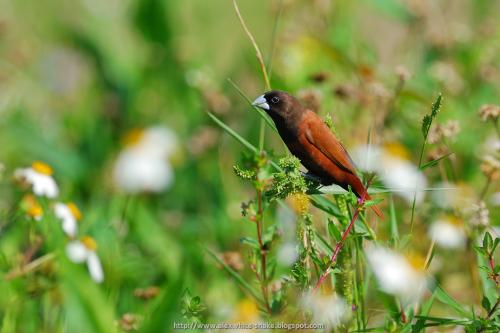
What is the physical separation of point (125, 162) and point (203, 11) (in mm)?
1568

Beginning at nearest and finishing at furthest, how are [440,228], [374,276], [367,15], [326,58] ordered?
[374,276], [440,228], [326,58], [367,15]

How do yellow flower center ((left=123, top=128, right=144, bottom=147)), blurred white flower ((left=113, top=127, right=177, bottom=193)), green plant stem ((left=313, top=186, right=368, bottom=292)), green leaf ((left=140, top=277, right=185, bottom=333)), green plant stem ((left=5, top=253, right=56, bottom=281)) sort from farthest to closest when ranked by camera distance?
yellow flower center ((left=123, top=128, right=144, bottom=147))
blurred white flower ((left=113, top=127, right=177, bottom=193))
green plant stem ((left=5, top=253, right=56, bottom=281))
green plant stem ((left=313, top=186, right=368, bottom=292))
green leaf ((left=140, top=277, right=185, bottom=333))

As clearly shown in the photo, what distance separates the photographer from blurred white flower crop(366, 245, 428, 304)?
1.77m

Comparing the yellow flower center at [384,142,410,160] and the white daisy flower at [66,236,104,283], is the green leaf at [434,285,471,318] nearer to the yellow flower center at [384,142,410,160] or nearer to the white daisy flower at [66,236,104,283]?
the white daisy flower at [66,236,104,283]

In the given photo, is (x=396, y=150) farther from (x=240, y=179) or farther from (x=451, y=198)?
(x=451, y=198)

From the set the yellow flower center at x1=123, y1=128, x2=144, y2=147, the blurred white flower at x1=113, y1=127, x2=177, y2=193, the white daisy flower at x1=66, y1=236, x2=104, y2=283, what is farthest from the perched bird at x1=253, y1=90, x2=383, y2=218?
the yellow flower center at x1=123, y1=128, x2=144, y2=147

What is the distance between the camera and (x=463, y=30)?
12.4ft

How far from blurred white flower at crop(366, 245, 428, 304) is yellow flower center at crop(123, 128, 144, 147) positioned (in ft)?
6.15

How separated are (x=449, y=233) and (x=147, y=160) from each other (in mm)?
1439

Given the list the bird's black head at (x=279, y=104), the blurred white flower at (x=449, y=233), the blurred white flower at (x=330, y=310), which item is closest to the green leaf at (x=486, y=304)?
the blurred white flower at (x=330, y=310)

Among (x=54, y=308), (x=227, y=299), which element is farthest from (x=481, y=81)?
(x=54, y=308)

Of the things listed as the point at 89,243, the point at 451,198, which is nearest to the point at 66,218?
the point at 89,243

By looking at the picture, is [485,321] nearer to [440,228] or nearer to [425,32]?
[440,228]

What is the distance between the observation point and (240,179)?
3.45 metres
